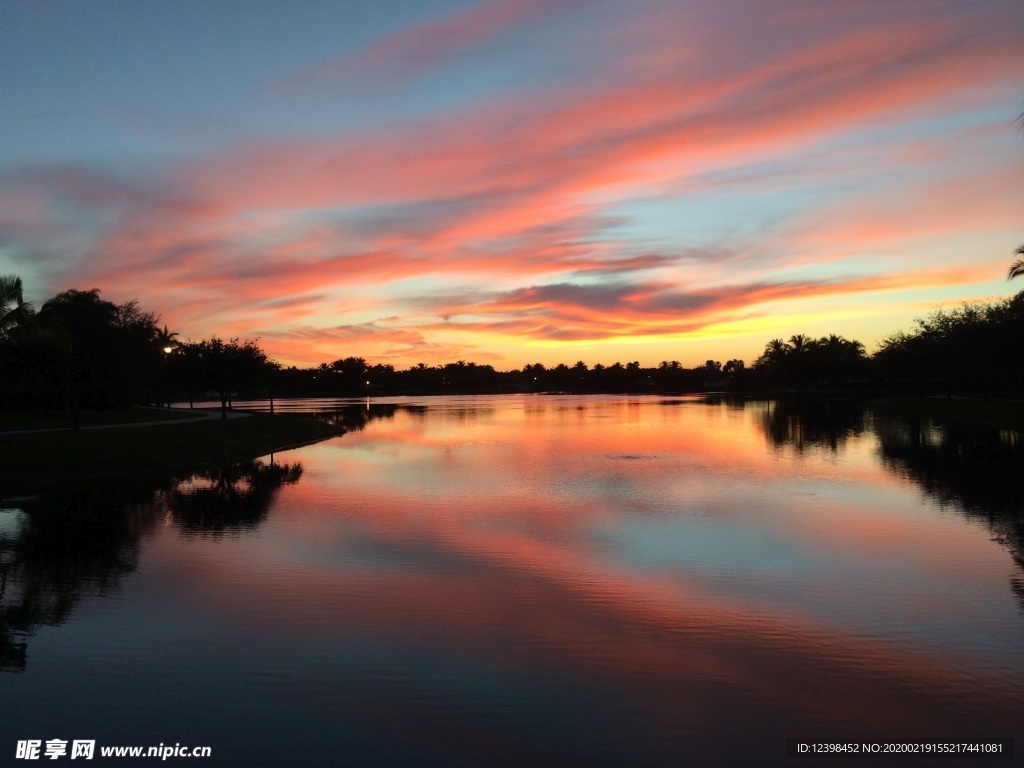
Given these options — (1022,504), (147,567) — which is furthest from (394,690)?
(1022,504)

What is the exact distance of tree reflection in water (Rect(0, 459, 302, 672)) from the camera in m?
11.6

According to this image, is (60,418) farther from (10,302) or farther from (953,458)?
(953,458)

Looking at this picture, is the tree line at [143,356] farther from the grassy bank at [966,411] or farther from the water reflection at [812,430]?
the water reflection at [812,430]

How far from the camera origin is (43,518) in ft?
62.4

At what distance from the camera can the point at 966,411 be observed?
5928 centimetres

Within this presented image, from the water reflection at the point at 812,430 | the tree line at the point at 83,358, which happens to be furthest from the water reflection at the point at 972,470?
the tree line at the point at 83,358

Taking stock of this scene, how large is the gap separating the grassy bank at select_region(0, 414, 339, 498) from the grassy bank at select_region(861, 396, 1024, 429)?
41332 mm

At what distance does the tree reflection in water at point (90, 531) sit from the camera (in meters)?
11.6

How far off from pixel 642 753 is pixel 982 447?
111ft

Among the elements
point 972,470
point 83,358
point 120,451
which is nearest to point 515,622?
point 972,470

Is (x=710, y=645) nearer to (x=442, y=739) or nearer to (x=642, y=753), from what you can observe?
(x=642, y=753)

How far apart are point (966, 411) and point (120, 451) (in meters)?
56.3

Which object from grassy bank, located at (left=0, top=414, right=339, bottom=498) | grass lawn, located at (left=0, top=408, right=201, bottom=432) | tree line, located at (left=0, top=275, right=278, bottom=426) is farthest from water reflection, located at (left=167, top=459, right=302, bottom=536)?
grass lawn, located at (left=0, top=408, right=201, bottom=432)

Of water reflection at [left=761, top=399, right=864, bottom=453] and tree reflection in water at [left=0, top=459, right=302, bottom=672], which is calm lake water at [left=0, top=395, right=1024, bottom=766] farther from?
water reflection at [left=761, top=399, right=864, bottom=453]
